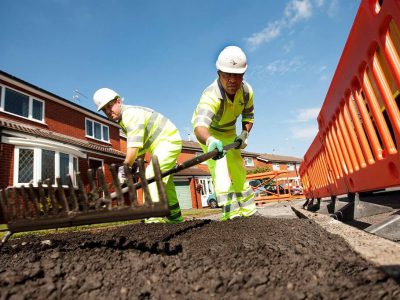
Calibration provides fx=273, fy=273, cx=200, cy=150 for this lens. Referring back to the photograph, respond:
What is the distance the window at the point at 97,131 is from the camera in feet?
58.4

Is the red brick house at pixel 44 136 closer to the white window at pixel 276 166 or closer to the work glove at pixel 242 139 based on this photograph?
the work glove at pixel 242 139

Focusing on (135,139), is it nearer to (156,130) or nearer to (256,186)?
(156,130)

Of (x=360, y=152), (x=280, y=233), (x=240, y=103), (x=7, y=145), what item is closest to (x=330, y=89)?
(x=360, y=152)

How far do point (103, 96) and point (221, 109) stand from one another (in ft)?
5.23

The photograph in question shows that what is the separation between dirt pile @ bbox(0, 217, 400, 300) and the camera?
1.05 meters

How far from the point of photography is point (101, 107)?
371 cm

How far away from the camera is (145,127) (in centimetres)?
381

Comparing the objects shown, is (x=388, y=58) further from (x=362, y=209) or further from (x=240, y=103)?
(x=240, y=103)

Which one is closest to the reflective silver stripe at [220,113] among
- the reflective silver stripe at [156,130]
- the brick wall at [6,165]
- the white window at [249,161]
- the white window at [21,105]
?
the reflective silver stripe at [156,130]

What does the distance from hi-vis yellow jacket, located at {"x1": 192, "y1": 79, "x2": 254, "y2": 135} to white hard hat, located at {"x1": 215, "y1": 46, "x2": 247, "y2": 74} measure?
273mm

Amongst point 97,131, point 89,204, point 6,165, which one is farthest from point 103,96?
point 97,131

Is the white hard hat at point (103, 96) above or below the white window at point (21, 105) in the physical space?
below

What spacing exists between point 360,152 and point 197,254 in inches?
66.7

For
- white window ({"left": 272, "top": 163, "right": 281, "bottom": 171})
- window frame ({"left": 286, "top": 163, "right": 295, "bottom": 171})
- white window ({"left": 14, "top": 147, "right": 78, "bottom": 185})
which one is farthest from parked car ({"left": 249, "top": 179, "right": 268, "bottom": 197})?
window frame ({"left": 286, "top": 163, "right": 295, "bottom": 171})
